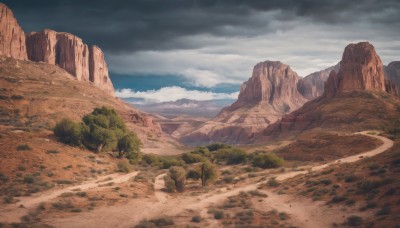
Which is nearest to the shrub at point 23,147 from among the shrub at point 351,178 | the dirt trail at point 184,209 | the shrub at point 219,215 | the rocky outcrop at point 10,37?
the dirt trail at point 184,209

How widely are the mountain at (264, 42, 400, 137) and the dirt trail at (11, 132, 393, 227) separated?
90.1 meters

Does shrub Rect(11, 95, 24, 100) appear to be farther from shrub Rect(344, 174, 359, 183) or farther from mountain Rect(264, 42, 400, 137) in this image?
mountain Rect(264, 42, 400, 137)

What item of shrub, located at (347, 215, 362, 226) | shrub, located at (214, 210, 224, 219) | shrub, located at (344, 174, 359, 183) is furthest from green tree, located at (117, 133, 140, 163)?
shrub, located at (347, 215, 362, 226)

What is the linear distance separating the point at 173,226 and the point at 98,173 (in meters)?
31.4

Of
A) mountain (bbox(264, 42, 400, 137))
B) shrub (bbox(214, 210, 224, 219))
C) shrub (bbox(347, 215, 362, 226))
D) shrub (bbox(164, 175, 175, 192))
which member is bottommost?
shrub (bbox(164, 175, 175, 192))


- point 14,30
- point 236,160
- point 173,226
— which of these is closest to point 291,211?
point 173,226

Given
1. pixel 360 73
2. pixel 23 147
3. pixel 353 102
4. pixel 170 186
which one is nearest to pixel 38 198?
pixel 170 186

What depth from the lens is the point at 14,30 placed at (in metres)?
182

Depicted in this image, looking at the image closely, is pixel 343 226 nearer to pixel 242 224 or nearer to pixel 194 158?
pixel 242 224

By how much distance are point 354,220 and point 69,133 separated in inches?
2336

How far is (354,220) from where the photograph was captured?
71.2 ft

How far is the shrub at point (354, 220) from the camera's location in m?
21.4

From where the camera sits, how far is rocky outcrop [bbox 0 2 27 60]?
561 feet

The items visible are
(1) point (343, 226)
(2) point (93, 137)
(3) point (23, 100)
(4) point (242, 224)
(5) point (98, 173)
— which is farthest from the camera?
(3) point (23, 100)
